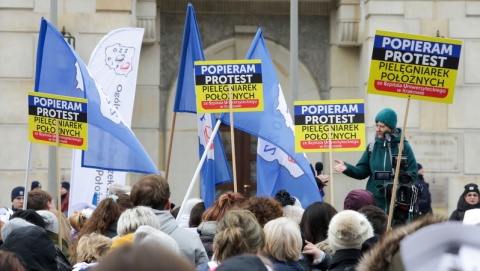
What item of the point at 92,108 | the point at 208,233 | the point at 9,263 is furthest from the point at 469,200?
the point at 9,263

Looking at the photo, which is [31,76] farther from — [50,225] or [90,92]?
[50,225]

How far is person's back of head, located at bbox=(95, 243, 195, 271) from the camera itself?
2.44 m

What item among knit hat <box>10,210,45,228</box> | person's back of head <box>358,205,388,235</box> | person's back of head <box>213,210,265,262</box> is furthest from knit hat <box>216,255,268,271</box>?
person's back of head <box>358,205,388,235</box>

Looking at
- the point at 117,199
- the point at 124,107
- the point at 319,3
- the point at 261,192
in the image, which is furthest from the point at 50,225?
the point at 319,3

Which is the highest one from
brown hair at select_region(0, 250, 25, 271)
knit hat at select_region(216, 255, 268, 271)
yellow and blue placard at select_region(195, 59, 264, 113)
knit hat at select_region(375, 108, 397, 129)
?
yellow and blue placard at select_region(195, 59, 264, 113)

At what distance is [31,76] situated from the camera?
57.7 feet

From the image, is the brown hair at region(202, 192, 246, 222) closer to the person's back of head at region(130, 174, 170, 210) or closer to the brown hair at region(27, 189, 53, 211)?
the person's back of head at region(130, 174, 170, 210)

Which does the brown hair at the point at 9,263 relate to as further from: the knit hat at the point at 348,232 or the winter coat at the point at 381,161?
the winter coat at the point at 381,161

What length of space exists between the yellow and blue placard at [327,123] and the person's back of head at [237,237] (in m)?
5.94

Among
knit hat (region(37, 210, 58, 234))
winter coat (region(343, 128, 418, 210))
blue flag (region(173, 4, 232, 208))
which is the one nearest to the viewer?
knit hat (region(37, 210, 58, 234))

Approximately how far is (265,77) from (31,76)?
17.7 feet

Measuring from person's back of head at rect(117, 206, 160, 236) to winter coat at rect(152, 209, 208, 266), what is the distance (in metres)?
0.38

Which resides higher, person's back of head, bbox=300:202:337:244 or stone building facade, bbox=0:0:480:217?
stone building facade, bbox=0:0:480:217

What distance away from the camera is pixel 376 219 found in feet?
26.9
